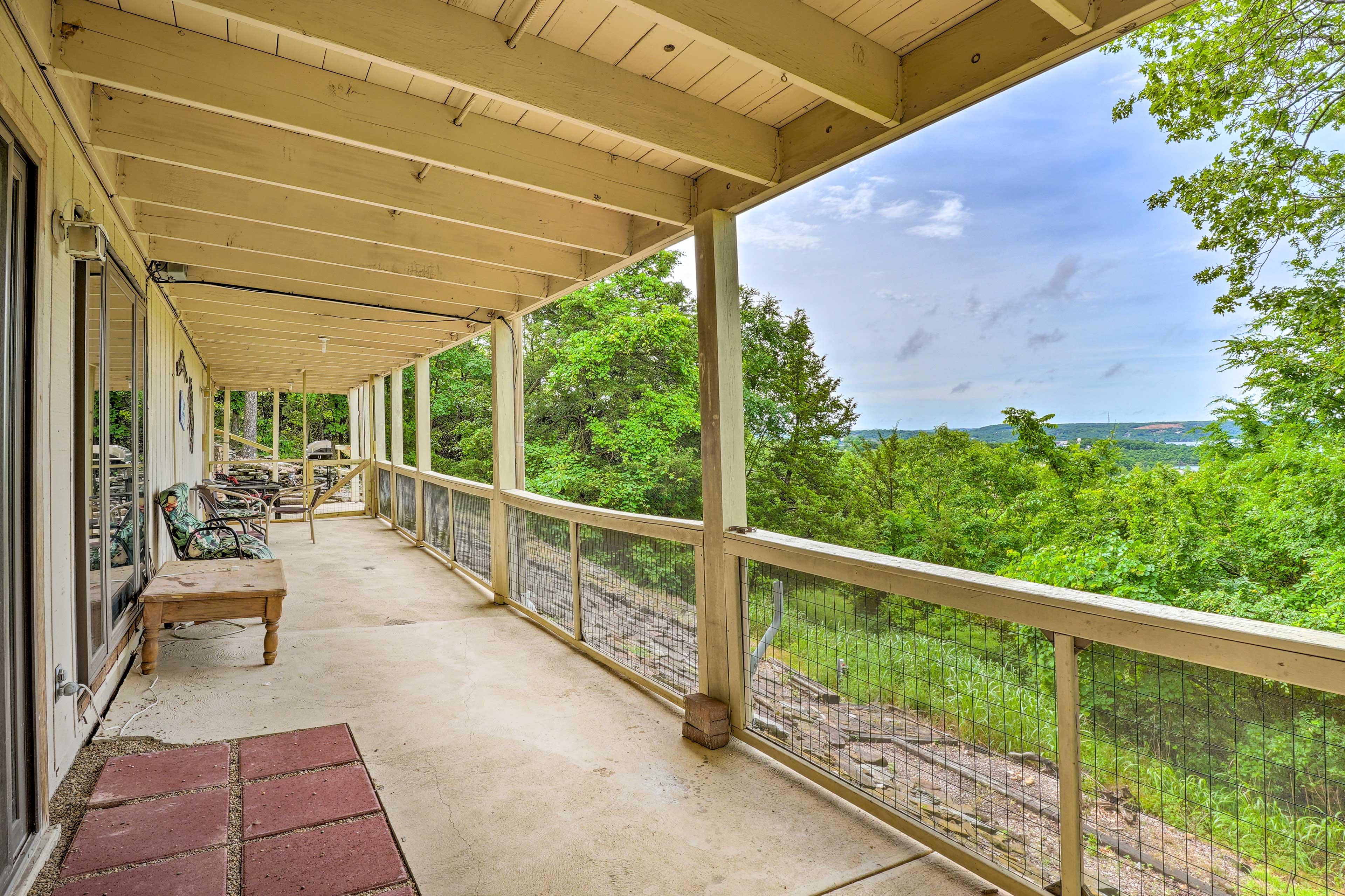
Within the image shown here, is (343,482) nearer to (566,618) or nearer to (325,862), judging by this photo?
(566,618)

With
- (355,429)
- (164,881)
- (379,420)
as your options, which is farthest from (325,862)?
(355,429)

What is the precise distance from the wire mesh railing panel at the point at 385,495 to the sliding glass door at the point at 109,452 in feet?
17.6

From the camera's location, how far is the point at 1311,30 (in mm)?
5672

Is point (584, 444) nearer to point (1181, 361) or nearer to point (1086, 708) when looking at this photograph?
point (1181, 361)

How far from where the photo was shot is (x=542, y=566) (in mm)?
4547

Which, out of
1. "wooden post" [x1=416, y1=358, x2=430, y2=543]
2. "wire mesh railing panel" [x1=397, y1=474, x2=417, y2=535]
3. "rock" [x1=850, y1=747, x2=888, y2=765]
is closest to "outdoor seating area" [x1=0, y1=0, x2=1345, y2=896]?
"rock" [x1=850, y1=747, x2=888, y2=765]

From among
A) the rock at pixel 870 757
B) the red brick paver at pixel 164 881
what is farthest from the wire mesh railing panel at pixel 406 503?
the rock at pixel 870 757

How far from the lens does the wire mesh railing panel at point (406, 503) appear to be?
26.7ft

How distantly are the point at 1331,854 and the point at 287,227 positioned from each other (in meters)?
4.51

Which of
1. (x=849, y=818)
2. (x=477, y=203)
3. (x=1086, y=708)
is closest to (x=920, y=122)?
(x=1086, y=708)

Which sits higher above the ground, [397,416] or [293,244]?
[293,244]

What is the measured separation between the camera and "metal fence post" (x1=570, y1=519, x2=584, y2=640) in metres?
4.00

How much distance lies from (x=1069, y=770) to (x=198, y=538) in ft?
17.6

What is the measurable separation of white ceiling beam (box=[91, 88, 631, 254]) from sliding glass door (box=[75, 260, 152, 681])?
602mm
